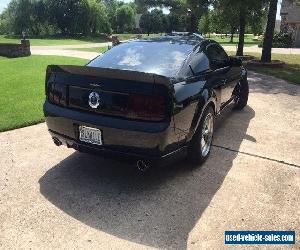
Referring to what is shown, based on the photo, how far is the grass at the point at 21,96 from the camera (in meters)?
6.45

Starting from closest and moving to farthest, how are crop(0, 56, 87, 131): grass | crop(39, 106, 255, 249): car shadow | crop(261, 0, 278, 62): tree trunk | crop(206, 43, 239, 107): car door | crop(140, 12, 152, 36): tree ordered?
crop(39, 106, 255, 249): car shadow, crop(206, 43, 239, 107): car door, crop(0, 56, 87, 131): grass, crop(261, 0, 278, 62): tree trunk, crop(140, 12, 152, 36): tree

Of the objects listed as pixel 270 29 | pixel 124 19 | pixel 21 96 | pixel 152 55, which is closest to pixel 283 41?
pixel 270 29

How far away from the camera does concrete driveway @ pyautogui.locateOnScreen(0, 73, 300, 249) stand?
324 cm

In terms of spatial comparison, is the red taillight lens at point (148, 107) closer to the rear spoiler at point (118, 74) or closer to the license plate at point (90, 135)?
the rear spoiler at point (118, 74)

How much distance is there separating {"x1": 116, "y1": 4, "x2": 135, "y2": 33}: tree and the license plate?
77774 millimetres

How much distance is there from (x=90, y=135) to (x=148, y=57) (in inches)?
56.6

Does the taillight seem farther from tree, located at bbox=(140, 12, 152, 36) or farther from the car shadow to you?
tree, located at bbox=(140, 12, 152, 36)

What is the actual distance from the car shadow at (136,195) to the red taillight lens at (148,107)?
0.91m

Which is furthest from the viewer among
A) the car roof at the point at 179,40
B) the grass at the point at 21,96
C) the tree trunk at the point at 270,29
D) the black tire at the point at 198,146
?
the tree trunk at the point at 270,29

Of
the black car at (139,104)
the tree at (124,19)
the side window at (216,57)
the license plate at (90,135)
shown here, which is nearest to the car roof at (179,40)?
the black car at (139,104)

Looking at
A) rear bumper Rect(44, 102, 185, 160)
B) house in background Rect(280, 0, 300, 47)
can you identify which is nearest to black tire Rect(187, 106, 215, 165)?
rear bumper Rect(44, 102, 185, 160)

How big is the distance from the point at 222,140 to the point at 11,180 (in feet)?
10.6

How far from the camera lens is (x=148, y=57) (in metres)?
4.71

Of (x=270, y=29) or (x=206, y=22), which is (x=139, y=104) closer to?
(x=270, y=29)
